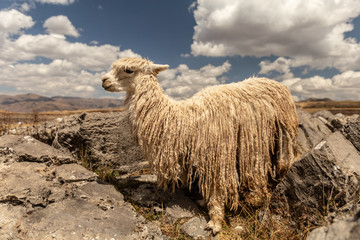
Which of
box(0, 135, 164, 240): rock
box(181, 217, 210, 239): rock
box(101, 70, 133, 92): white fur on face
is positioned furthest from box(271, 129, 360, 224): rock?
box(101, 70, 133, 92): white fur on face

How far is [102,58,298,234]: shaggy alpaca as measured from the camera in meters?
3.79

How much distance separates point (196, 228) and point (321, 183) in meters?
2.29

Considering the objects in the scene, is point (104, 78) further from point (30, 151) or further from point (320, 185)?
Answer: point (320, 185)

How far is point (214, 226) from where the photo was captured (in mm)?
3721

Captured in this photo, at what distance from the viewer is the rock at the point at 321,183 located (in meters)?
2.96

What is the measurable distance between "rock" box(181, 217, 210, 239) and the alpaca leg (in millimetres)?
133

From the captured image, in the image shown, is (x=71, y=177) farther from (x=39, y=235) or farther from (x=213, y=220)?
(x=213, y=220)

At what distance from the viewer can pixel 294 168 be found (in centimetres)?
349

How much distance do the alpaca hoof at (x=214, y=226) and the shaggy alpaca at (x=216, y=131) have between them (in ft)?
0.05

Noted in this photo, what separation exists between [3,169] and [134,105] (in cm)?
290

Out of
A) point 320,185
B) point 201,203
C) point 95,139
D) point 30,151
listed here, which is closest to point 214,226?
point 201,203

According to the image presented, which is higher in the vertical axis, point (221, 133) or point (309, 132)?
point (221, 133)

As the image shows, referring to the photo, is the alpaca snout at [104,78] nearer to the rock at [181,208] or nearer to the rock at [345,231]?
the rock at [181,208]

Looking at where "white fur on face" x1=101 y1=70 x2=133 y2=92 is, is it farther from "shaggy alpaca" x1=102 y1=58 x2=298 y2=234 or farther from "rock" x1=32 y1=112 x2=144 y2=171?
"rock" x1=32 y1=112 x2=144 y2=171
